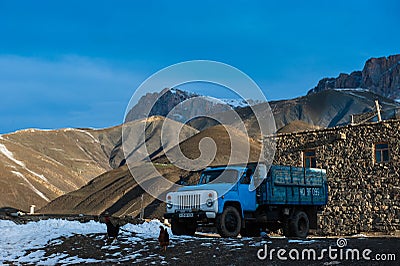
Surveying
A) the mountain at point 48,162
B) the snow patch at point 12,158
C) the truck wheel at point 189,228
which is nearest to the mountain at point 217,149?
the mountain at point 48,162

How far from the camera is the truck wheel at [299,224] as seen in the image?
19980mm

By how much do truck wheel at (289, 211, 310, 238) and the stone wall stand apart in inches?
454

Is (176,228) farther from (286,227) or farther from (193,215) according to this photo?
(286,227)

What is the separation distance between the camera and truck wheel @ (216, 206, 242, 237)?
17.3m

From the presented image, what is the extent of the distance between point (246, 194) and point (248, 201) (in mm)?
263

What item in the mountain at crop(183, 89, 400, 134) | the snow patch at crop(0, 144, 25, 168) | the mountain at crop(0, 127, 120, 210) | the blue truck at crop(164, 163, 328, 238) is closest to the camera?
the blue truck at crop(164, 163, 328, 238)

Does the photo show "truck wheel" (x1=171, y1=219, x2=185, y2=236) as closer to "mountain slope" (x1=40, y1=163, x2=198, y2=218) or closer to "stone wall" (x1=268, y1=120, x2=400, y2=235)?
"stone wall" (x1=268, y1=120, x2=400, y2=235)

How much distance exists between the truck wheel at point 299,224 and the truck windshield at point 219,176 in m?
3.31

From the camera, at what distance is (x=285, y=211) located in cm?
1983

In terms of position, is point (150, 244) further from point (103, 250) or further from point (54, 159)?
point (54, 159)

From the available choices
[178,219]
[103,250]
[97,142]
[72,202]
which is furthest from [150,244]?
[97,142]

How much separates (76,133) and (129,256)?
156018 mm
